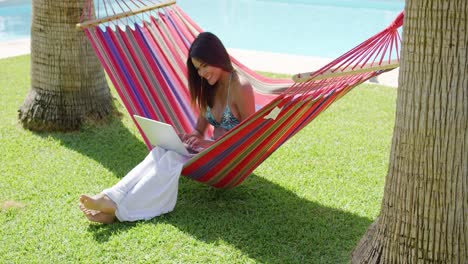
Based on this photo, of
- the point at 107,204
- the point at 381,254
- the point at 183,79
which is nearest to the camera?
the point at 381,254

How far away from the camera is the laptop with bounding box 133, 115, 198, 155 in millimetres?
2867

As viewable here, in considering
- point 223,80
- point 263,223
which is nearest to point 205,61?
point 223,80

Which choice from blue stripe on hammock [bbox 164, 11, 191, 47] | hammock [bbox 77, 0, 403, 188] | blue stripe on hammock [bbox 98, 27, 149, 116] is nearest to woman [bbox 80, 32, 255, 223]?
hammock [bbox 77, 0, 403, 188]

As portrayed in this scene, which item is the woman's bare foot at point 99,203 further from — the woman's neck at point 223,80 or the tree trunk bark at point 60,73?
the tree trunk bark at point 60,73

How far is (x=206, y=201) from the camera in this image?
10.5 ft

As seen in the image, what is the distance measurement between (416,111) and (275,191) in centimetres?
145

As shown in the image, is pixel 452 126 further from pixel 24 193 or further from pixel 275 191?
pixel 24 193

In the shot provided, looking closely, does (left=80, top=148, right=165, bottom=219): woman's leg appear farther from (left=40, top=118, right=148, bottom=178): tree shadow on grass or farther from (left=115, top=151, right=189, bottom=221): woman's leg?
(left=40, top=118, right=148, bottom=178): tree shadow on grass

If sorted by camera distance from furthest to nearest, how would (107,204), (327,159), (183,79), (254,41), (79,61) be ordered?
(254,41), (79,61), (327,159), (183,79), (107,204)

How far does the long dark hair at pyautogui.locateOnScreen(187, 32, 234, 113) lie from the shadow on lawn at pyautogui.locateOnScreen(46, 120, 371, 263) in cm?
50

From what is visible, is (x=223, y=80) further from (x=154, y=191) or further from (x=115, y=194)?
(x=115, y=194)

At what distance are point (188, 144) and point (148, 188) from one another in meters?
0.38

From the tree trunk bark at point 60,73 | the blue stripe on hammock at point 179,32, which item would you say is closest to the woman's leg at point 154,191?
the blue stripe on hammock at point 179,32

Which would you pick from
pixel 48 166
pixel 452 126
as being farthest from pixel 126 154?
pixel 452 126
